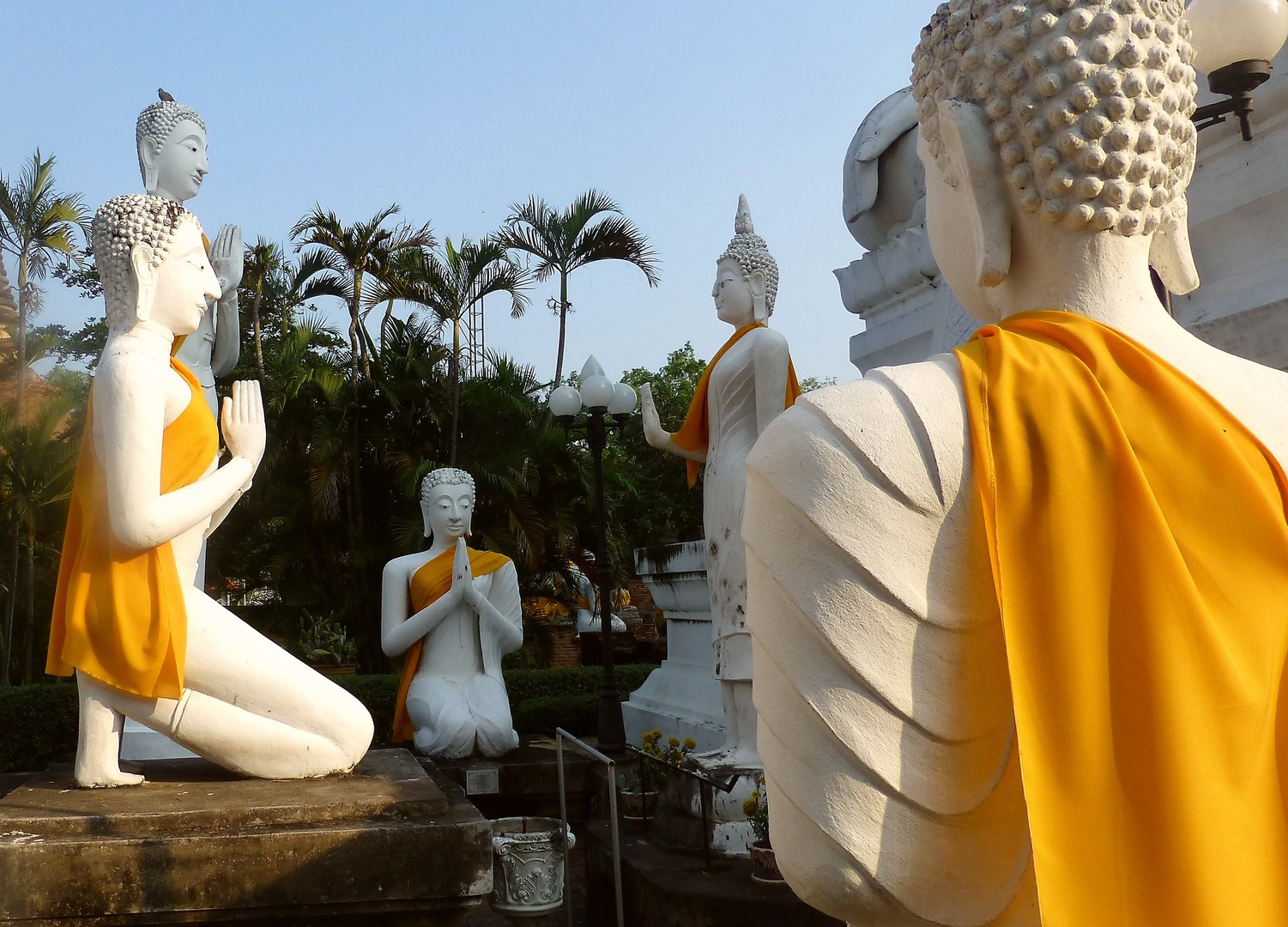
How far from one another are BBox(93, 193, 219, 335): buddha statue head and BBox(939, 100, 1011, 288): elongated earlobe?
2.73 meters

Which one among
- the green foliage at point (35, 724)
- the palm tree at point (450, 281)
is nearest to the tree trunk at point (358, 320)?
the palm tree at point (450, 281)

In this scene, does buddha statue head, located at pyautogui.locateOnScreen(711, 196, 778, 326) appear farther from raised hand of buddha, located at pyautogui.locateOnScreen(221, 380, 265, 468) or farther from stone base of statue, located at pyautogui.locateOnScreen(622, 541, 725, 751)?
raised hand of buddha, located at pyautogui.locateOnScreen(221, 380, 265, 468)

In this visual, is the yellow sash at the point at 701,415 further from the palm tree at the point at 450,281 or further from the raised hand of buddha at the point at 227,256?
the palm tree at the point at 450,281

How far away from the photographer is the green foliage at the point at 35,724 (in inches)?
356

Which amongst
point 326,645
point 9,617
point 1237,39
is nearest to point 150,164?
point 1237,39

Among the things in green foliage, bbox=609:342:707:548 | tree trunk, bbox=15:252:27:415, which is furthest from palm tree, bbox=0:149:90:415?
green foliage, bbox=609:342:707:548

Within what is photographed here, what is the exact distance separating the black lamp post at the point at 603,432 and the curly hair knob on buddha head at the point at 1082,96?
7751 mm

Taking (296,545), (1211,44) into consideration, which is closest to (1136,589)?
(1211,44)

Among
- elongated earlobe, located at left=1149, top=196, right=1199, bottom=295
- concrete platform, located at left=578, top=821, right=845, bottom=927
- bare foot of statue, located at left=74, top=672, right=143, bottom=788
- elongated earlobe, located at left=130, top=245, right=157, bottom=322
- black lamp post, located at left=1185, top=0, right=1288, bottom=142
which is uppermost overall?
black lamp post, located at left=1185, top=0, right=1288, bottom=142

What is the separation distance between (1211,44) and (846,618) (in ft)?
9.55

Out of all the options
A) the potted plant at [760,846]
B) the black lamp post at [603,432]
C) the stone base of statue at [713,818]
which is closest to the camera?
the potted plant at [760,846]

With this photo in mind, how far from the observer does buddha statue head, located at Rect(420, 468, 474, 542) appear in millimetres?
7340

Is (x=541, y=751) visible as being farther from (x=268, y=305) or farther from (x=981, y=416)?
(x=268, y=305)

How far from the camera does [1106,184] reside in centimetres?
144
